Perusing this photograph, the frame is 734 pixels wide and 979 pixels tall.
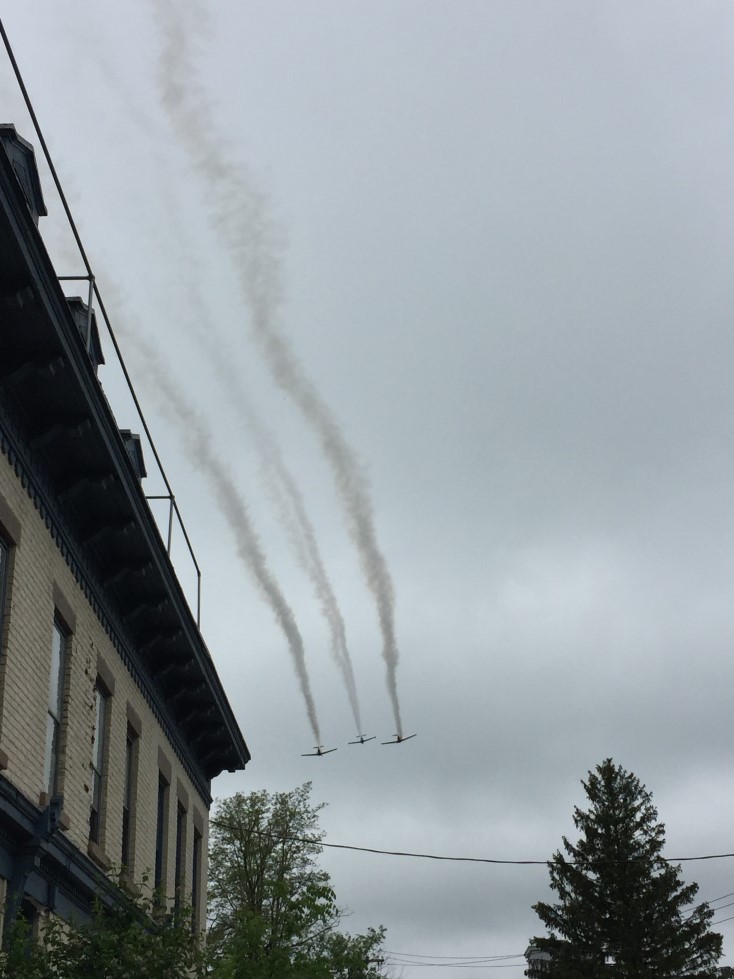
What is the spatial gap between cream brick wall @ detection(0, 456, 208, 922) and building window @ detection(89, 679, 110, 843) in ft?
0.25

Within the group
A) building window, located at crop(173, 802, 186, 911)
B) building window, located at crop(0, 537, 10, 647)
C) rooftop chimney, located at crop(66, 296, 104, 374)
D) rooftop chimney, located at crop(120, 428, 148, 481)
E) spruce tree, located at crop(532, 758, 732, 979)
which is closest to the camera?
building window, located at crop(0, 537, 10, 647)

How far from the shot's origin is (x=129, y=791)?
20.0m

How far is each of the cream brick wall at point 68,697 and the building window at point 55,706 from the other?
8 cm

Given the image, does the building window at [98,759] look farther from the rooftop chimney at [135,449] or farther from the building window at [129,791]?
the rooftop chimney at [135,449]

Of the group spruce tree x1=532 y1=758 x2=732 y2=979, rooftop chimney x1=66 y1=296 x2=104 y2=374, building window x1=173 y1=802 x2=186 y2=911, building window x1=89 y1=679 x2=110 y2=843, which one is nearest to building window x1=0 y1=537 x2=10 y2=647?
rooftop chimney x1=66 y1=296 x2=104 y2=374

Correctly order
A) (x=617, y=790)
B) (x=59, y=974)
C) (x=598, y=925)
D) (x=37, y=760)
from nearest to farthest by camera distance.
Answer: (x=59, y=974) → (x=37, y=760) → (x=598, y=925) → (x=617, y=790)

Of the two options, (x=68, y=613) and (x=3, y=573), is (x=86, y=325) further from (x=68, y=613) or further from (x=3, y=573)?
(x=3, y=573)

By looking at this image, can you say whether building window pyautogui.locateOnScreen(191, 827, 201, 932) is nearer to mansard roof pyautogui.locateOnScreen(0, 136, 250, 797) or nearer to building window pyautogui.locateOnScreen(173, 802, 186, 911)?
building window pyautogui.locateOnScreen(173, 802, 186, 911)

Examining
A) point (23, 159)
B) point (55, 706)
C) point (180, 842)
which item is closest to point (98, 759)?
point (55, 706)

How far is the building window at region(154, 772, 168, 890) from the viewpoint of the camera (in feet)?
73.1

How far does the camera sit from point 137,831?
19.9 m

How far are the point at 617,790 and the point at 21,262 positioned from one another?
5438 cm

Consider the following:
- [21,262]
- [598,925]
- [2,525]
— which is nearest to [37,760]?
[2,525]

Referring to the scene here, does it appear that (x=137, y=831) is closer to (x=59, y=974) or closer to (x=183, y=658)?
(x=183, y=658)
